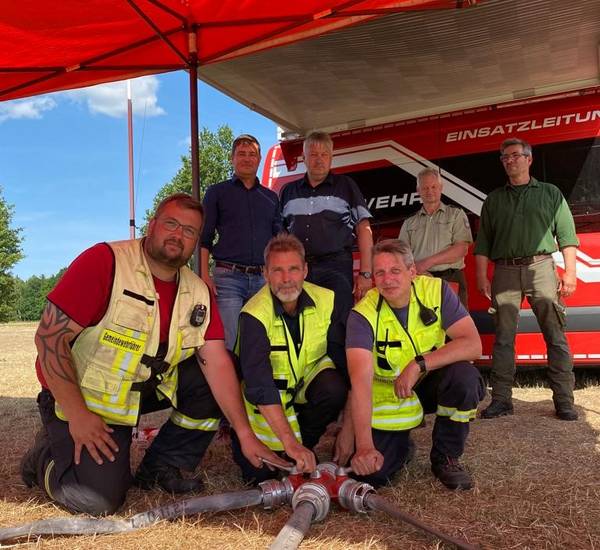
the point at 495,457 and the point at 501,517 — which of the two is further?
the point at 495,457

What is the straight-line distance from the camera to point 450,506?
2.56 meters

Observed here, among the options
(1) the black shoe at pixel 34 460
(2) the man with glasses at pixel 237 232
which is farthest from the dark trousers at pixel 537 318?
(1) the black shoe at pixel 34 460

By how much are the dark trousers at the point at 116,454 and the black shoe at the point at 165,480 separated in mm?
36

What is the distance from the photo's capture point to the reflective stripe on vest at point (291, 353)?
283 cm

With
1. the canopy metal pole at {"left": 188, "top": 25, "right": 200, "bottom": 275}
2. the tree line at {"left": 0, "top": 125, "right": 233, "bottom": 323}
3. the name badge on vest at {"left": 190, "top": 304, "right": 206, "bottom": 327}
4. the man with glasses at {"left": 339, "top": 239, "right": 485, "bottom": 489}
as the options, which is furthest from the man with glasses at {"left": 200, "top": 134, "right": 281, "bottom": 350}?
the tree line at {"left": 0, "top": 125, "right": 233, "bottom": 323}

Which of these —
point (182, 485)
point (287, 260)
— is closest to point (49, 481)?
point (182, 485)

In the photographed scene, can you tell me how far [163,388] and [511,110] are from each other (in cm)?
389

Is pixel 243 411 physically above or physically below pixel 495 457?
above

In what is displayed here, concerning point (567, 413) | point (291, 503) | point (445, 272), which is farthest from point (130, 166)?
point (567, 413)

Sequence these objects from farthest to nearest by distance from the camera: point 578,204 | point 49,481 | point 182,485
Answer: point 578,204 → point 182,485 → point 49,481

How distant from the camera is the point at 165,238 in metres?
2.77

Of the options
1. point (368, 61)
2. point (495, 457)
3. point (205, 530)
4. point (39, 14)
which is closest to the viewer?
point (205, 530)

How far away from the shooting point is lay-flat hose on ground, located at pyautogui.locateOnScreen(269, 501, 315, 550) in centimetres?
205

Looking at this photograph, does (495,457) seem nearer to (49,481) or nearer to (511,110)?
(49,481)
